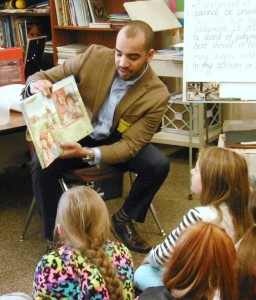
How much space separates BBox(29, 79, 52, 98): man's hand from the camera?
82.7 inches

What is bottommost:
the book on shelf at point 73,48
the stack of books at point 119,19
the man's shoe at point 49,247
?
the man's shoe at point 49,247

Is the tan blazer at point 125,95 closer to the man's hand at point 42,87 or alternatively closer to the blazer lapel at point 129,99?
the blazer lapel at point 129,99

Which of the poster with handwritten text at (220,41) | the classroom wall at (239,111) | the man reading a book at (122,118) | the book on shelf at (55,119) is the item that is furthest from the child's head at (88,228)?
the classroom wall at (239,111)

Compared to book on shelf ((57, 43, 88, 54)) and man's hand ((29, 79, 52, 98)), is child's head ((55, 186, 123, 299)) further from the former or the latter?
book on shelf ((57, 43, 88, 54))

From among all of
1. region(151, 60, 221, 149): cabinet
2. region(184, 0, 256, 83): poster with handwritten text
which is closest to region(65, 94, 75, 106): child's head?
region(184, 0, 256, 83): poster with handwritten text

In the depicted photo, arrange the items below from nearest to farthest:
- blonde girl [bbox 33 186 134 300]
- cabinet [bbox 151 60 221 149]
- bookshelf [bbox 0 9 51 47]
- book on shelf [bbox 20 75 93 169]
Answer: blonde girl [bbox 33 186 134 300] → book on shelf [bbox 20 75 93 169] → cabinet [bbox 151 60 221 149] → bookshelf [bbox 0 9 51 47]

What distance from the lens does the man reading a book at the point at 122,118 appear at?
2.22 meters

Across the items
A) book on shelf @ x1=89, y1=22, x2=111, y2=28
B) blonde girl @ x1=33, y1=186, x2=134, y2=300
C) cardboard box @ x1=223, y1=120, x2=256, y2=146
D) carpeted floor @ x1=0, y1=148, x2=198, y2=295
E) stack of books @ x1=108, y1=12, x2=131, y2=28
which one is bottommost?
carpeted floor @ x1=0, y1=148, x2=198, y2=295

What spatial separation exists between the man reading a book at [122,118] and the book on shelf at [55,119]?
81 millimetres

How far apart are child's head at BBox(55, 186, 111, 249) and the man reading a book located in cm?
71

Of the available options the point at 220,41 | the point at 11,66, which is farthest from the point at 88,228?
the point at 11,66

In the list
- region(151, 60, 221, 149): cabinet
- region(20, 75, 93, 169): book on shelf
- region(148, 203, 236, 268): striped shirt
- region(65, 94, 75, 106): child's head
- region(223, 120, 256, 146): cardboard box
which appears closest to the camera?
region(148, 203, 236, 268): striped shirt

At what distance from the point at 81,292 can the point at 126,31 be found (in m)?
1.24

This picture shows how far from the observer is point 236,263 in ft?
3.85
